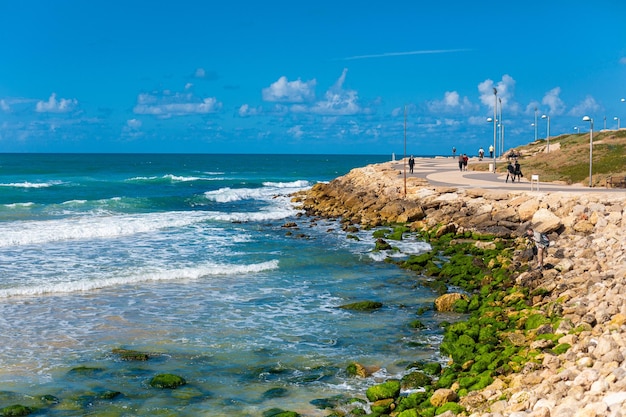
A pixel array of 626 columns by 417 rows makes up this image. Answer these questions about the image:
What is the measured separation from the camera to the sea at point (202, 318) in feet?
35.7

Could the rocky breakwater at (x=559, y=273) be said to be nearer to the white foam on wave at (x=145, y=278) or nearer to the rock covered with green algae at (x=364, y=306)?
the rock covered with green algae at (x=364, y=306)

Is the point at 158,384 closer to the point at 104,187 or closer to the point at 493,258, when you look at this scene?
the point at 493,258

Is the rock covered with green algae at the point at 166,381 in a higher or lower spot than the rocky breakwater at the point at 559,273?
lower

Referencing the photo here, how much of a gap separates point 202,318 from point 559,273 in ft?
29.5

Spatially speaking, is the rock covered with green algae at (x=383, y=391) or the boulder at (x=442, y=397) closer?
the boulder at (x=442, y=397)

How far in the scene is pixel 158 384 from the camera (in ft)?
36.4

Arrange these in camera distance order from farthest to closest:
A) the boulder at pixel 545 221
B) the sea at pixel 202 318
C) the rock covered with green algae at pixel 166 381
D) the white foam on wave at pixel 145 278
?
the boulder at pixel 545 221 → the white foam on wave at pixel 145 278 → the rock covered with green algae at pixel 166 381 → the sea at pixel 202 318

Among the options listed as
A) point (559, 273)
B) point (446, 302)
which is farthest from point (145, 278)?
point (559, 273)

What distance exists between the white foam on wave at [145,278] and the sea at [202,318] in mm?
50

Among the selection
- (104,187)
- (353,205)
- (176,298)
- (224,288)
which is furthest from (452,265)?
(104,187)

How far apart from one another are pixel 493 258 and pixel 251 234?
13.4 m

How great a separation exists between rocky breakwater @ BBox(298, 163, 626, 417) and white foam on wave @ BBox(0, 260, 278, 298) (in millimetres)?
8751

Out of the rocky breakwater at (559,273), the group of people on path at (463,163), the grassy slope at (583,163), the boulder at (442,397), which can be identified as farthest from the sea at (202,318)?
the group of people on path at (463,163)

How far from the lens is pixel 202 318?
15.4 meters
